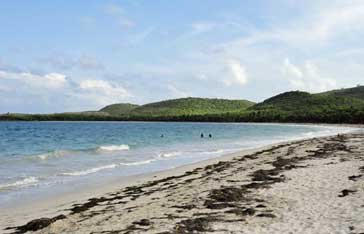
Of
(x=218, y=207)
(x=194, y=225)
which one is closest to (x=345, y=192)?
(x=218, y=207)

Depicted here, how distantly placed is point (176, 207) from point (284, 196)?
3.06 m

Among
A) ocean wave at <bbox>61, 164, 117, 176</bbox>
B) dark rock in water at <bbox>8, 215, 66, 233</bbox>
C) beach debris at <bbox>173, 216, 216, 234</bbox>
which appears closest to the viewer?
beach debris at <bbox>173, 216, 216, 234</bbox>

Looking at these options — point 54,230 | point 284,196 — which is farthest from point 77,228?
point 284,196

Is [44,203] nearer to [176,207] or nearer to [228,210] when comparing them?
[176,207]

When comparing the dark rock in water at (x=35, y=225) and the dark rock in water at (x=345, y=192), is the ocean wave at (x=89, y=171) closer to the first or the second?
the dark rock in water at (x=35, y=225)

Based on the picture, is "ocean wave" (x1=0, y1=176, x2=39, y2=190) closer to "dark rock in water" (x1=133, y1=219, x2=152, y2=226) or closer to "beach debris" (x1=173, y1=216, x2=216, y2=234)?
"dark rock in water" (x1=133, y1=219, x2=152, y2=226)

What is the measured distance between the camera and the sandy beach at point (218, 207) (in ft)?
32.7

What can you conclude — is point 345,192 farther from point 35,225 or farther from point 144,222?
point 35,225

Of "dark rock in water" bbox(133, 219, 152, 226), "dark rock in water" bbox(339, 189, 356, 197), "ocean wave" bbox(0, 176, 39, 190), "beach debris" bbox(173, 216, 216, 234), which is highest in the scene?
"dark rock in water" bbox(339, 189, 356, 197)

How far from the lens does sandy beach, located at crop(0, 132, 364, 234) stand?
9.95 meters

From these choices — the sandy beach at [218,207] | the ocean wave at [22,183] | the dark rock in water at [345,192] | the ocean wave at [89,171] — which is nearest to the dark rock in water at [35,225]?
the sandy beach at [218,207]

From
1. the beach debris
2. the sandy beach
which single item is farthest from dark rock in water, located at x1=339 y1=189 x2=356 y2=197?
the beach debris

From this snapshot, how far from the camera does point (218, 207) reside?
1192 centimetres

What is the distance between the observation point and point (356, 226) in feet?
30.8
